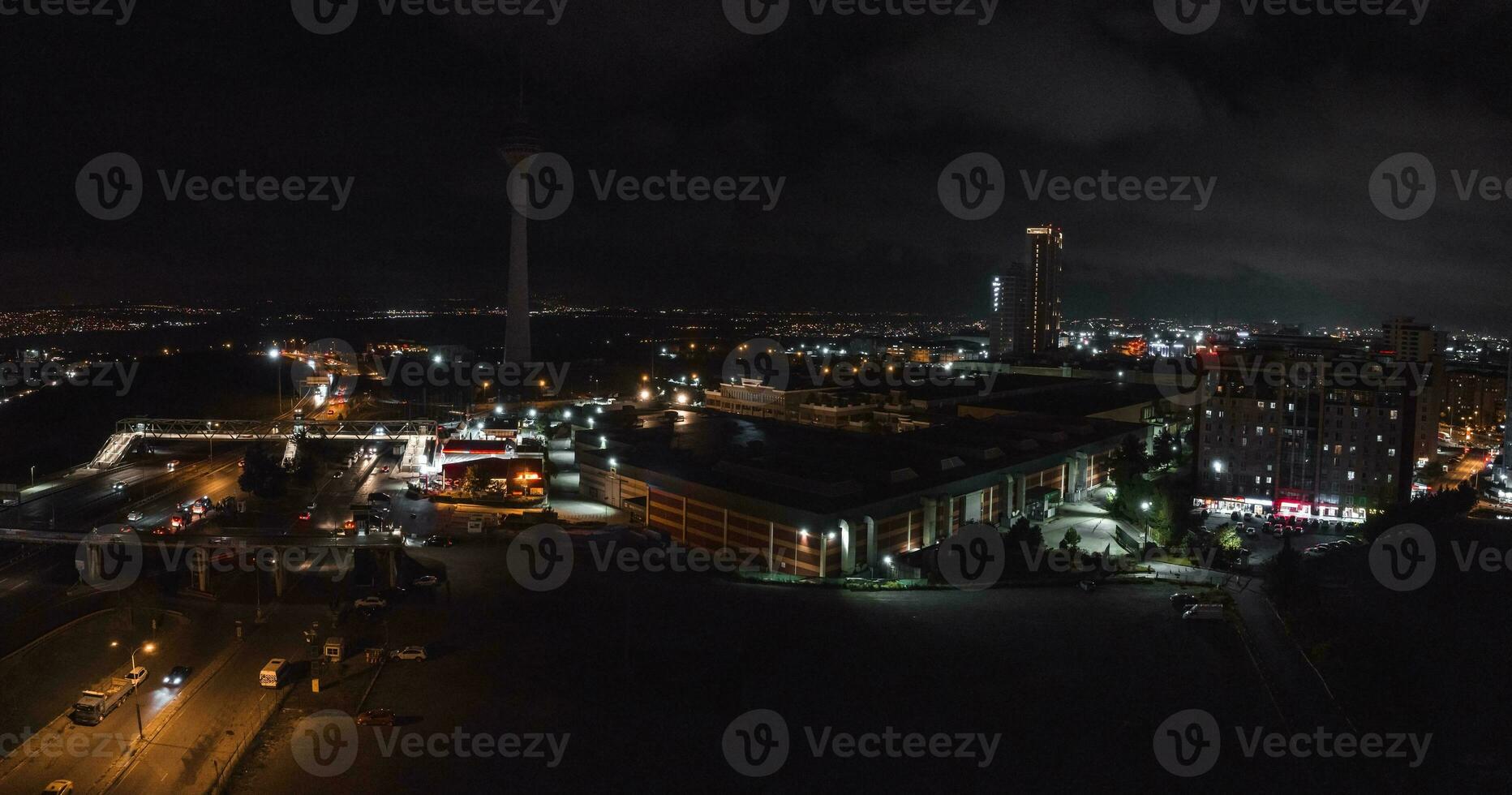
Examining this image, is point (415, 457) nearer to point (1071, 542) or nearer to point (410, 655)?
point (410, 655)

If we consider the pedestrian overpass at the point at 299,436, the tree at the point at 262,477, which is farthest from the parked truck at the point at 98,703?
the pedestrian overpass at the point at 299,436

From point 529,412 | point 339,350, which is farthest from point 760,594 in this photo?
point 339,350

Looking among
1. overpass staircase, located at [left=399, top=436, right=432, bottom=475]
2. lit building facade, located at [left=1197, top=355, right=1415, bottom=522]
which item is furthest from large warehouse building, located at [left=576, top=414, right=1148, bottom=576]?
overpass staircase, located at [left=399, top=436, right=432, bottom=475]

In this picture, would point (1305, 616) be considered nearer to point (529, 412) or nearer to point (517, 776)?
point (517, 776)

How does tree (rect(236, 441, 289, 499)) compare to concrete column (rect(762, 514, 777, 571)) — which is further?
tree (rect(236, 441, 289, 499))

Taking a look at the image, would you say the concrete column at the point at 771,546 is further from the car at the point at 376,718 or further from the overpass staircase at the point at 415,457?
the overpass staircase at the point at 415,457

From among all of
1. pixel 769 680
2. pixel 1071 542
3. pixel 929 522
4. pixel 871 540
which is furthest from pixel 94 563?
pixel 1071 542

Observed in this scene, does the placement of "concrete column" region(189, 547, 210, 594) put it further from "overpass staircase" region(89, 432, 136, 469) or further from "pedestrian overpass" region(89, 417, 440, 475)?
"overpass staircase" region(89, 432, 136, 469)
